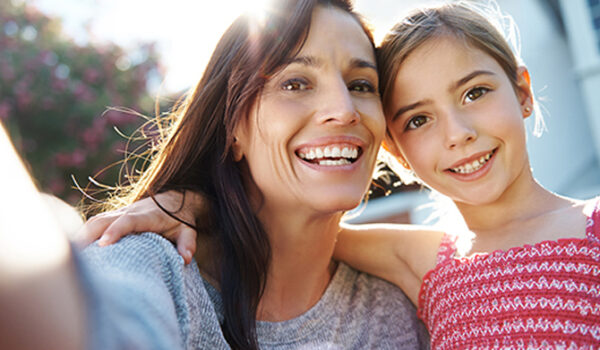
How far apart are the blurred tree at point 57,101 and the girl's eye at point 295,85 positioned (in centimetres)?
479

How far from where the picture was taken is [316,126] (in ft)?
6.66

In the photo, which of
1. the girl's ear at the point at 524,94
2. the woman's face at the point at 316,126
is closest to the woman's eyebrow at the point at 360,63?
the woman's face at the point at 316,126

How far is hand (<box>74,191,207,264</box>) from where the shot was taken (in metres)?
1.64

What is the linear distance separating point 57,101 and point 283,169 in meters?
5.35

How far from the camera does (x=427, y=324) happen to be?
2.28 m

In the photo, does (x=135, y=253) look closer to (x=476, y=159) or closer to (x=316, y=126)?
(x=316, y=126)

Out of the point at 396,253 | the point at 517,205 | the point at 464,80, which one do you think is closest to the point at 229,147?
the point at 396,253

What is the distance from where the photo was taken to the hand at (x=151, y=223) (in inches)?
64.7

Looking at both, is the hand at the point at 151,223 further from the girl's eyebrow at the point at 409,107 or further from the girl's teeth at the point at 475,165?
the girl's teeth at the point at 475,165

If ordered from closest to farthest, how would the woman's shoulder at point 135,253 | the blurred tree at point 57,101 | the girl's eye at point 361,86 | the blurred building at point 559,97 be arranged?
the woman's shoulder at point 135,253 → the girl's eye at point 361,86 → the blurred tree at point 57,101 → the blurred building at point 559,97

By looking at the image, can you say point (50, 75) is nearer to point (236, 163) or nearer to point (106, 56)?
point (106, 56)

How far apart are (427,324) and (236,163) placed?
3.57ft

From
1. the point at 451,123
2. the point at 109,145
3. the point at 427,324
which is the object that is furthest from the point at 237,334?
the point at 109,145

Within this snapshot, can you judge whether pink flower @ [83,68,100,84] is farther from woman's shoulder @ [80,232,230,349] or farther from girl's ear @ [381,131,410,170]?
woman's shoulder @ [80,232,230,349]
